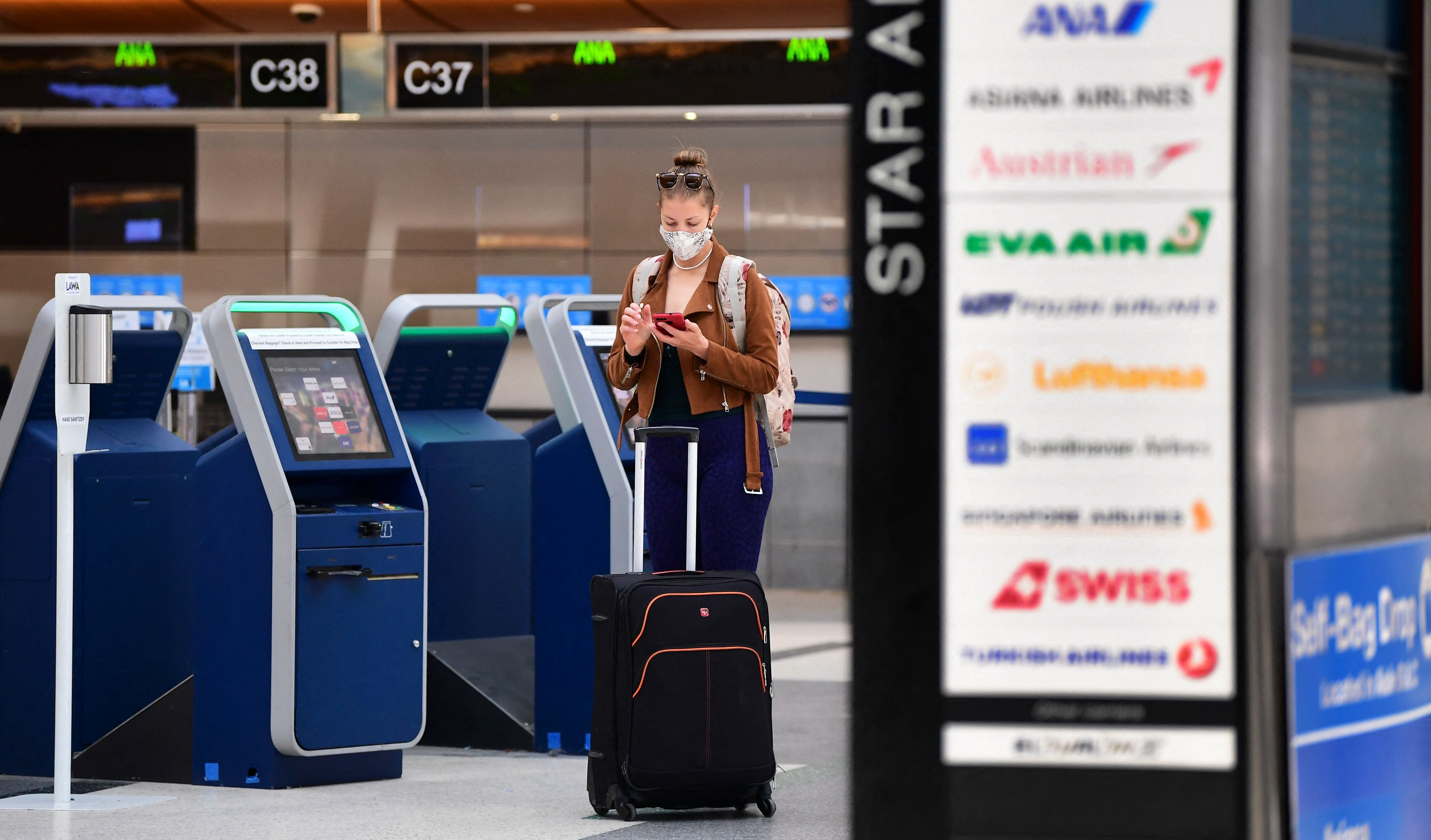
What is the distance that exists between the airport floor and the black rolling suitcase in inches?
5.8

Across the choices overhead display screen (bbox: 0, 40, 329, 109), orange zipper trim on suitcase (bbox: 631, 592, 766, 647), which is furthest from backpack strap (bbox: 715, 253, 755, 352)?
overhead display screen (bbox: 0, 40, 329, 109)

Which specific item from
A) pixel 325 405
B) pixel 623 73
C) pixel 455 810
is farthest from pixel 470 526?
pixel 623 73

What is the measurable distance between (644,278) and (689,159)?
14.9 inches

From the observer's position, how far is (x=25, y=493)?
610 centimetres

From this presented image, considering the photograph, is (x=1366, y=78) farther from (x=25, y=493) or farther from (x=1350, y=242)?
(x=25, y=493)

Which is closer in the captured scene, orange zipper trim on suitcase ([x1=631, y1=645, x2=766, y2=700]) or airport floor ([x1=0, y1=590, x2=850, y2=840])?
orange zipper trim on suitcase ([x1=631, y1=645, x2=766, y2=700])

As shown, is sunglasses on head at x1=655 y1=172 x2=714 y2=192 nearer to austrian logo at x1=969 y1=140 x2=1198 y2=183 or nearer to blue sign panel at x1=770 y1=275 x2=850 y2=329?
austrian logo at x1=969 y1=140 x2=1198 y2=183

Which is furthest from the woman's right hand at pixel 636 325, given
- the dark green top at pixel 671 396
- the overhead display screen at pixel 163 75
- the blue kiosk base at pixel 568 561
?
the overhead display screen at pixel 163 75

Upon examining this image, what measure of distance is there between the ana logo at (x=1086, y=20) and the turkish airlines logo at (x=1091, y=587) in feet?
2.25

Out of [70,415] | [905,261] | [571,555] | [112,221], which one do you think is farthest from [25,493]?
[112,221]

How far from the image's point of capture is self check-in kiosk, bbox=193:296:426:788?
565 centimetres

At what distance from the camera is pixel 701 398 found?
17.2 feet

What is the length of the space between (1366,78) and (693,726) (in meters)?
2.81

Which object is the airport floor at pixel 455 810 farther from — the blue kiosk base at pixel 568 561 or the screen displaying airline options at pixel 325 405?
the screen displaying airline options at pixel 325 405
